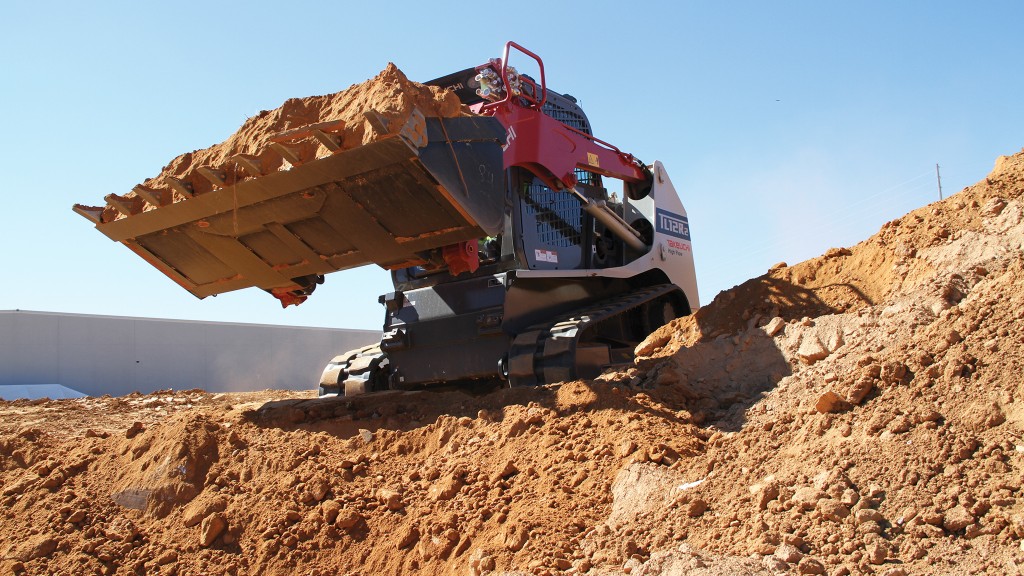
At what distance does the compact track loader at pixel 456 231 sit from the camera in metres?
5.98

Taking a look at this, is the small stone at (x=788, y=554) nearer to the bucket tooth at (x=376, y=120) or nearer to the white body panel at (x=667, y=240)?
the bucket tooth at (x=376, y=120)

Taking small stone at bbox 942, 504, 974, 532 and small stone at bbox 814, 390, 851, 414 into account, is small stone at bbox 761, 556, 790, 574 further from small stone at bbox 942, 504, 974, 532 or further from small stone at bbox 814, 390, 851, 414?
small stone at bbox 814, 390, 851, 414

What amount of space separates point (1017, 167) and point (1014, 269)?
68.1 inches

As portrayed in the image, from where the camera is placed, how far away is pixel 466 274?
24.9ft

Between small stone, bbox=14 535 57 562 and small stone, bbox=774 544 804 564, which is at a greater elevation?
small stone, bbox=14 535 57 562

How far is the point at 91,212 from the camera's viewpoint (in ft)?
22.4

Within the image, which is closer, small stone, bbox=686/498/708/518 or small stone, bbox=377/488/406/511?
small stone, bbox=686/498/708/518

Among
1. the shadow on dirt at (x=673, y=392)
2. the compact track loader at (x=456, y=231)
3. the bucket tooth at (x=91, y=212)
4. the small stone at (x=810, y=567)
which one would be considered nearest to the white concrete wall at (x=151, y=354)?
the compact track loader at (x=456, y=231)

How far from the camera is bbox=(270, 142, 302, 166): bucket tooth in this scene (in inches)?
225

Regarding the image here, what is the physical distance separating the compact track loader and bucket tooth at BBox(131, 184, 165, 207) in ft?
0.03

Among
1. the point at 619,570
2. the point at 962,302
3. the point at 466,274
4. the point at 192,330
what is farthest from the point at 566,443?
the point at 192,330

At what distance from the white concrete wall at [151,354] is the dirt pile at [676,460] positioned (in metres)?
9.47

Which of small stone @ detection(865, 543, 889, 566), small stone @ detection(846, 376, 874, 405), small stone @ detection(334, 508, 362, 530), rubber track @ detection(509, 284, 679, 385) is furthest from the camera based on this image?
rubber track @ detection(509, 284, 679, 385)

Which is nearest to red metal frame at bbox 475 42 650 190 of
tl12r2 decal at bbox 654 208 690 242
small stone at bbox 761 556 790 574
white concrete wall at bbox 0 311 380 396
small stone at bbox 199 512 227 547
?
tl12r2 decal at bbox 654 208 690 242
